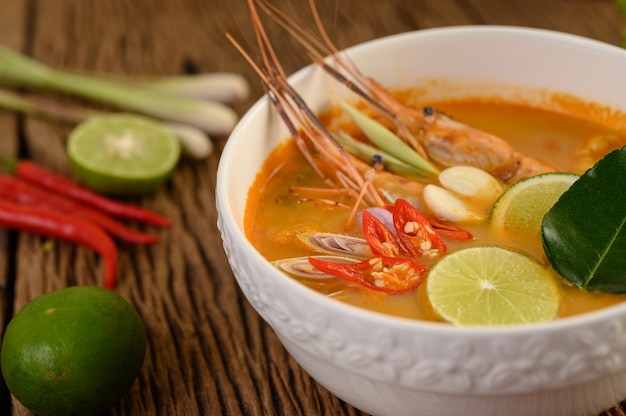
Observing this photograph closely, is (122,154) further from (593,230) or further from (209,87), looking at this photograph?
(593,230)

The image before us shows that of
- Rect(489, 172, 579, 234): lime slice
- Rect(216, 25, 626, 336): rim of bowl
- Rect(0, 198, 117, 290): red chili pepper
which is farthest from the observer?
Rect(0, 198, 117, 290): red chili pepper

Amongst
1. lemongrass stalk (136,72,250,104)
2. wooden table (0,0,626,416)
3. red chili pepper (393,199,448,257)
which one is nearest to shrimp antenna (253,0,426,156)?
wooden table (0,0,626,416)

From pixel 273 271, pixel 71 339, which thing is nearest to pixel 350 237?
pixel 273 271

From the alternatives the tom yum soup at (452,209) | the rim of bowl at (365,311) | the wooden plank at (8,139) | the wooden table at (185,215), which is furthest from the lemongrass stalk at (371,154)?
the wooden plank at (8,139)

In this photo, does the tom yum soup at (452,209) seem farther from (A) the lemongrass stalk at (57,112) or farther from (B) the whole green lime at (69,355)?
(A) the lemongrass stalk at (57,112)

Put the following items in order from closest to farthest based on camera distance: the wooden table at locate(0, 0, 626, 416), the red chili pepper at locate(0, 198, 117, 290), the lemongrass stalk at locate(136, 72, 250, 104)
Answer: the wooden table at locate(0, 0, 626, 416) < the red chili pepper at locate(0, 198, 117, 290) < the lemongrass stalk at locate(136, 72, 250, 104)

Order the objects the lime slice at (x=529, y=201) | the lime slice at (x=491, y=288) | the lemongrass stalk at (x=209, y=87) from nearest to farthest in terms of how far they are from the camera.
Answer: the lime slice at (x=491, y=288), the lime slice at (x=529, y=201), the lemongrass stalk at (x=209, y=87)

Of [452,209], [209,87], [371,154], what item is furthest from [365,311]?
[209,87]

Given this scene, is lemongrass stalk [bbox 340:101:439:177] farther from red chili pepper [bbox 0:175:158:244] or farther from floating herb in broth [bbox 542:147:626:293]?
red chili pepper [bbox 0:175:158:244]
